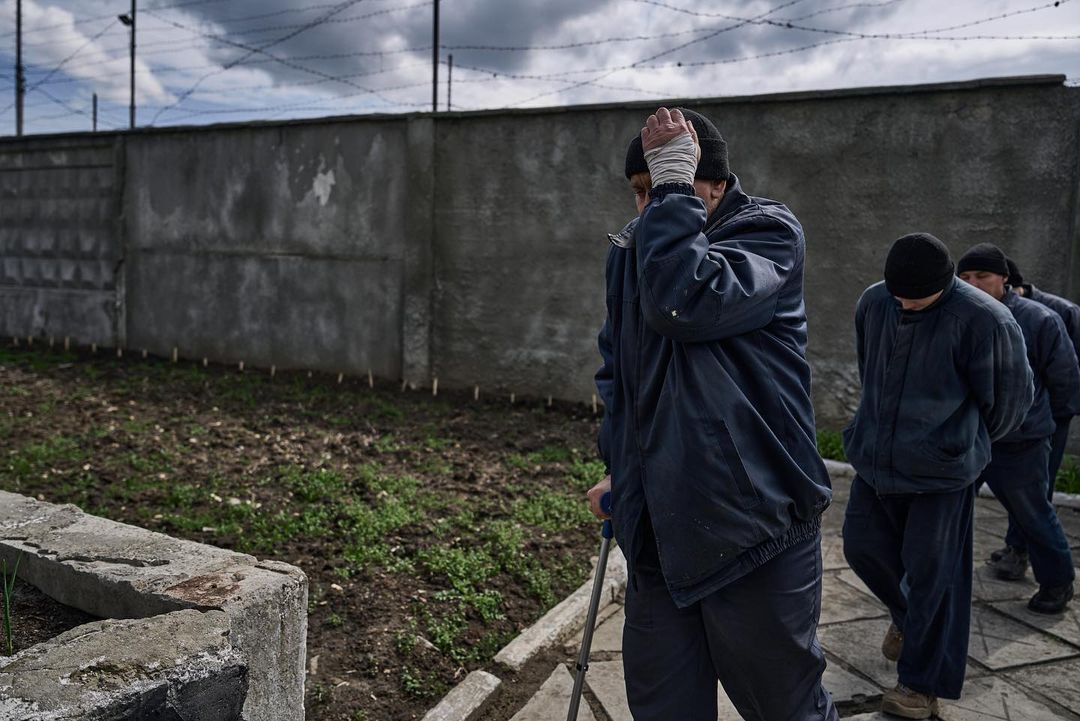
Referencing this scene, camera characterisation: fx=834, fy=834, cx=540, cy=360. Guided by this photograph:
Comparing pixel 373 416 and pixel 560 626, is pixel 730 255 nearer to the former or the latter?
pixel 560 626

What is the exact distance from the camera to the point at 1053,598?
13.5ft

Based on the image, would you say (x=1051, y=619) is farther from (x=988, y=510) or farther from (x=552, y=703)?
(x=552, y=703)

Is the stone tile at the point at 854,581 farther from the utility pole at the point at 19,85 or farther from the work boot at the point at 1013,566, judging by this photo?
the utility pole at the point at 19,85

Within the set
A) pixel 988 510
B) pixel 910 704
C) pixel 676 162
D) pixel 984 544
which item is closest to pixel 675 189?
pixel 676 162

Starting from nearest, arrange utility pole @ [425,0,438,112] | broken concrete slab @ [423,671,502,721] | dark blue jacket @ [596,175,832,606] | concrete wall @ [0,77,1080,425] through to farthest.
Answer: dark blue jacket @ [596,175,832,606] → broken concrete slab @ [423,671,502,721] → concrete wall @ [0,77,1080,425] → utility pole @ [425,0,438,112]

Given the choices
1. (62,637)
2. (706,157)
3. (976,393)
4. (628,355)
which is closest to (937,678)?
(976,393)

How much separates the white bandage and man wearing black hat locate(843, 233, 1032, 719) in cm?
154

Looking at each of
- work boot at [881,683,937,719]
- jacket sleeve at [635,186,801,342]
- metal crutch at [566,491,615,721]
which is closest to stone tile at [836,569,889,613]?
work boot at [881,683,937,719]

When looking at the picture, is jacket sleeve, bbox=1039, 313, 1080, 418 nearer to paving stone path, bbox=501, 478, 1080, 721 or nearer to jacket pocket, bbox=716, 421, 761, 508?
paving stone path, bbox=501, 478, 1080, 721

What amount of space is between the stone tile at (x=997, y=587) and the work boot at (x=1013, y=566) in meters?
0.03

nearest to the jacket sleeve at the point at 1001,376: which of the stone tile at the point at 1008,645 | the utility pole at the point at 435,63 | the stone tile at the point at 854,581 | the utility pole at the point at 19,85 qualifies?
the stone tile at the point at 1008,645

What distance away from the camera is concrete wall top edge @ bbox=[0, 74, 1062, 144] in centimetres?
654

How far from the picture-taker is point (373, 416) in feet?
25.4

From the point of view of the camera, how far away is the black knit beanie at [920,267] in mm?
3178
